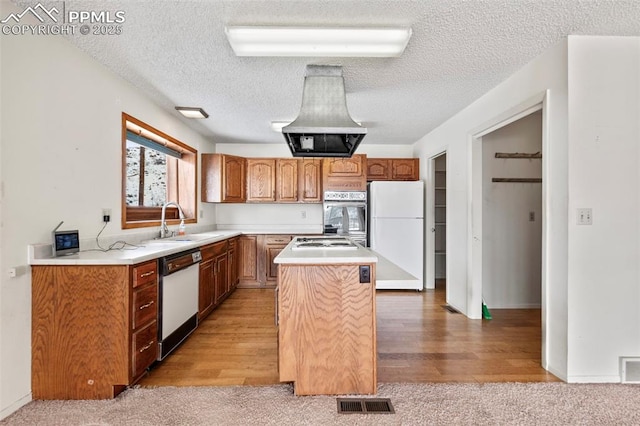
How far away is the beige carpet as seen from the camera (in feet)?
5.72

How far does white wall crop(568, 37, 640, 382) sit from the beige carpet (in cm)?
25

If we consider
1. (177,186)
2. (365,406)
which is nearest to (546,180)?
(365,406)

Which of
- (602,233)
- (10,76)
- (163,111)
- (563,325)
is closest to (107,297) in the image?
(10,76)

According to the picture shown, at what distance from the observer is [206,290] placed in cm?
337

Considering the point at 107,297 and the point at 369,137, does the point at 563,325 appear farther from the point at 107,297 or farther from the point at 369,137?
the point at 369,137

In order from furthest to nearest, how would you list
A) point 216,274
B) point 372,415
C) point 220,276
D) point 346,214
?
point 346,214, point 220,276, point 216,274, point 372,415

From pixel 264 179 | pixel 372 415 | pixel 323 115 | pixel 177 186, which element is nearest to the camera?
pixel 372 415

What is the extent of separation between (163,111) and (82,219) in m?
1.70

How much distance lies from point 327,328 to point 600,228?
77.1 inches

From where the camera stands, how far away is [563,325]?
2.16 m

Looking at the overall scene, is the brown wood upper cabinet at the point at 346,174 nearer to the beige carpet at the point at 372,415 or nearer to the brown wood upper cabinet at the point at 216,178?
the brown wood upper cabinet at the point at 216,178

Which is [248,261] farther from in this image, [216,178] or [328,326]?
[328,326]

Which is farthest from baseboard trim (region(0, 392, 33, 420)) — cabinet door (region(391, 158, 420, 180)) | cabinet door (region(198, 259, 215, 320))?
cabinet door (region(391, 158, 420, 180))

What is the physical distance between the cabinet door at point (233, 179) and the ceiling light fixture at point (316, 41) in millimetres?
2931
